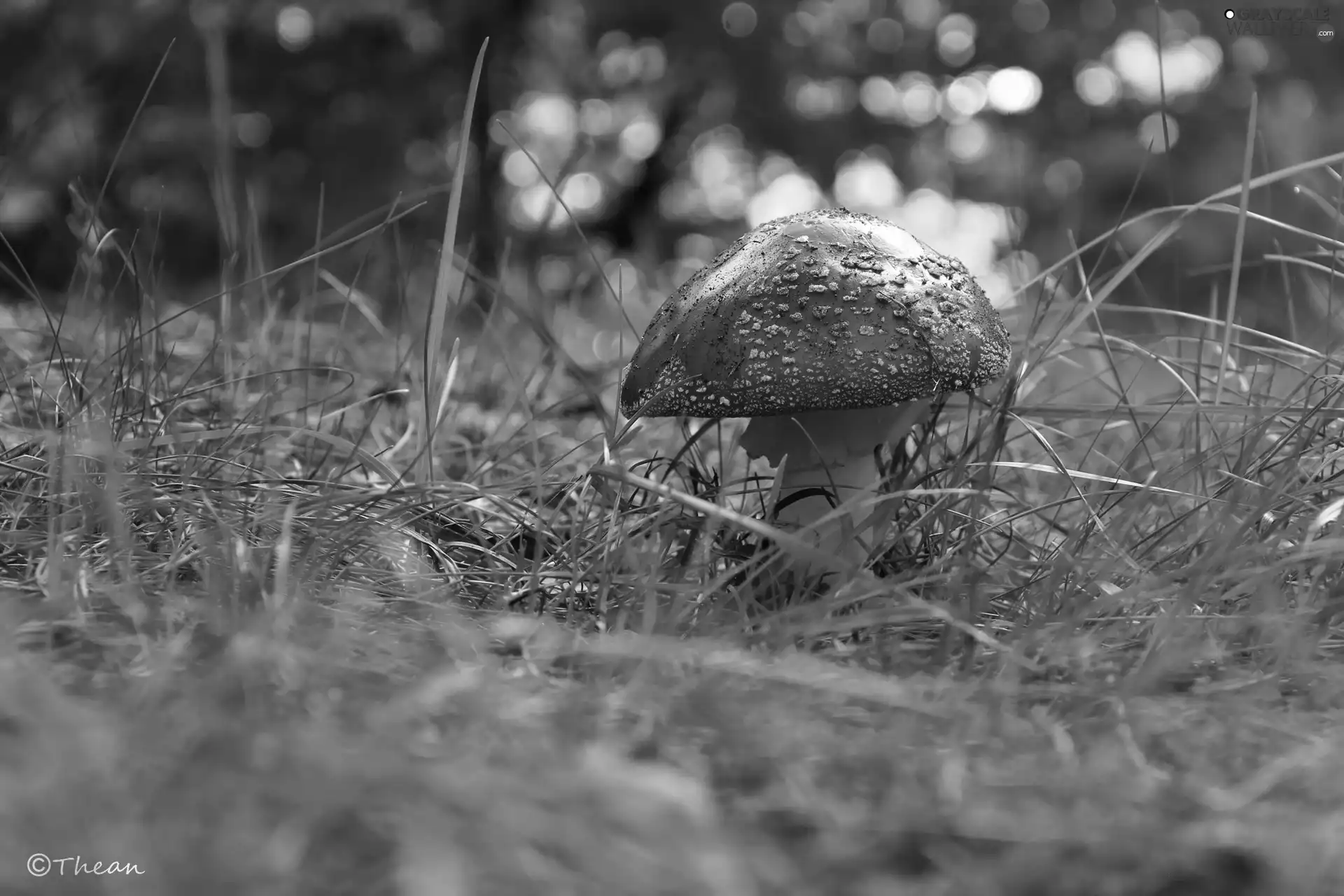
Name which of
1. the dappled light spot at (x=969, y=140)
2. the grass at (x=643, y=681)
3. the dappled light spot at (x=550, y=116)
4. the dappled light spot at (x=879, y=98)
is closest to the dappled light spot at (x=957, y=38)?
the dappled light spot at (x=879, y=98)

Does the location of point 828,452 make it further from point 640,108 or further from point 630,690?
point 640,108

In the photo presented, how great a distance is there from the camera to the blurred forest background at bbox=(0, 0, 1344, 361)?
279 inches

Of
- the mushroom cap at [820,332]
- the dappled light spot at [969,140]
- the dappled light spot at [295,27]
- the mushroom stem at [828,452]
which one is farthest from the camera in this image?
the dappled light spot at [969,140]

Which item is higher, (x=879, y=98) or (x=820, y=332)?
(x=879, y=98)

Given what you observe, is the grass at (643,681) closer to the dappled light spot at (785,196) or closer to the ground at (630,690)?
the ground at (630,690)

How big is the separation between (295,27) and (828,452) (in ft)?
23.2

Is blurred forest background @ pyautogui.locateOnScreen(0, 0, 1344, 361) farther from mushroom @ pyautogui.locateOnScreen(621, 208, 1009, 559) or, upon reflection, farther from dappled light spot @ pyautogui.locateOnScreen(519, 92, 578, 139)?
mushroom @ pyautogui.locateOnScreen(621, 208, 1009, 559)

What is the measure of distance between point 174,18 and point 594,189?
19.2 ft

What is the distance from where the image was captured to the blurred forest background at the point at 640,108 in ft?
23.2

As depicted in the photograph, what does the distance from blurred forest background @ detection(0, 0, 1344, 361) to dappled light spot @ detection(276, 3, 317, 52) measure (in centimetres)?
3

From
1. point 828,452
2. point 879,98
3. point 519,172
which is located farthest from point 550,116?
point 828,452

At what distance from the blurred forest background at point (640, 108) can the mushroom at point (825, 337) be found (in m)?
3.47

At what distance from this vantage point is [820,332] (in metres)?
1.63

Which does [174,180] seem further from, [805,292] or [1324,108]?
[1324,108]
